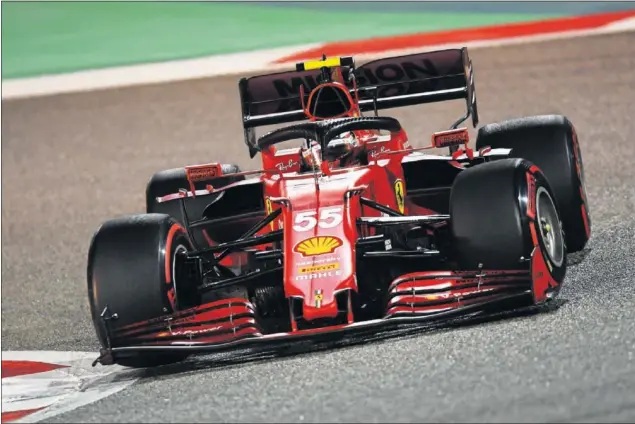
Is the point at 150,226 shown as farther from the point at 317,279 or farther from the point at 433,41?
the point at 433,41

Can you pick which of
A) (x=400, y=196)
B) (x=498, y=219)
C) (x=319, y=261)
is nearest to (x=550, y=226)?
(x=498, y=219)

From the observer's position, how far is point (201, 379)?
6.92m

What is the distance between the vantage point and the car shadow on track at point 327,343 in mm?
7348

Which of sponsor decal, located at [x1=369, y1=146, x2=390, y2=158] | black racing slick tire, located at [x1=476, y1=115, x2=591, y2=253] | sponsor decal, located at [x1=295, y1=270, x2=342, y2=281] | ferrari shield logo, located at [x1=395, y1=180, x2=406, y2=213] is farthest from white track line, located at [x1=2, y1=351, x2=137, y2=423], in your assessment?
black racing slick tire, located at [x1=476, y1=115, x2=591, y2=253]

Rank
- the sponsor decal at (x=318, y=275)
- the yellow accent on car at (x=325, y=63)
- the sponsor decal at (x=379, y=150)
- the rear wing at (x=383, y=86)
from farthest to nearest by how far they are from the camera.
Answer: the rear wing at (x=383, y=86) < the yellow accent on car at (x=325, y=63) < the sponsor decal at (x=379, y=150) < the sponsor decal at (x=318, y=275)

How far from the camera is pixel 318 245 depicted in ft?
24.3

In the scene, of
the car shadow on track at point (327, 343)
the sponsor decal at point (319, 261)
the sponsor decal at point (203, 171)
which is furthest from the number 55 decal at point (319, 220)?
the sponsor decal at point (203, 171)

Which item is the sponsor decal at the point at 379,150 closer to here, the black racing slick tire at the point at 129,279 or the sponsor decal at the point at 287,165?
the sponsor decal at the point at 287,165

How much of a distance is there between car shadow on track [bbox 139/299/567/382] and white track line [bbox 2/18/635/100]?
34.9 ft

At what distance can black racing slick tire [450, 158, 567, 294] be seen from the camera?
738 cm

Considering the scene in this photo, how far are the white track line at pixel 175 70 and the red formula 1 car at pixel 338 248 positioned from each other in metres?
9.50

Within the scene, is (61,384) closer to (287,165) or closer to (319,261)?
(319,261)

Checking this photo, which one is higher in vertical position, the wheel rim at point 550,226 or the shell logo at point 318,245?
the shell logo at point 318,245

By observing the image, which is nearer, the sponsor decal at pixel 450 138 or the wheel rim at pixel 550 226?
the wheel rim at pixel 550 226
